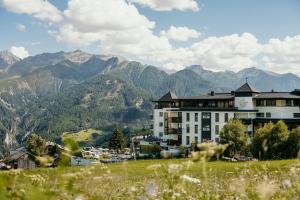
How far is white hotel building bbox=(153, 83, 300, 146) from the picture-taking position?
255 ft

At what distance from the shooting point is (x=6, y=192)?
3.27m

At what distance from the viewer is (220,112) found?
81688mm

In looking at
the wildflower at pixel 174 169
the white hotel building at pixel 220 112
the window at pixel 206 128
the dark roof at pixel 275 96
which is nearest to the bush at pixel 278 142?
the white hotel building at pixel 220 112

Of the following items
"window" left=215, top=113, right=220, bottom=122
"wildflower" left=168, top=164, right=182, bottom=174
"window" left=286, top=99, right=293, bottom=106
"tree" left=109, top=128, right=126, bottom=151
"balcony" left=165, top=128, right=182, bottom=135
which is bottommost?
"tree" left=109, top=128, right=126, bottom=151

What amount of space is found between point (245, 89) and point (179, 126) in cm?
1533

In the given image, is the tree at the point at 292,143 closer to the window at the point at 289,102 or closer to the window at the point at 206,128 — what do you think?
the window at the point at 289,102

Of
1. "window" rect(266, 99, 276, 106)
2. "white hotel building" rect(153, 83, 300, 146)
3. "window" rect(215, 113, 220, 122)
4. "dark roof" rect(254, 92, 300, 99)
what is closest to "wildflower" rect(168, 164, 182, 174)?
"white hotel building" rect(153, 83, 300, 146)

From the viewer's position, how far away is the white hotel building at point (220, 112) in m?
77.6

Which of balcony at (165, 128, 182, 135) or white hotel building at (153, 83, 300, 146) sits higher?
white hotel building at (153, 83, 300, 146)

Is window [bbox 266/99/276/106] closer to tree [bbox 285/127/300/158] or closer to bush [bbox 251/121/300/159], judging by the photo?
bush [bbox 251/121/300/159]

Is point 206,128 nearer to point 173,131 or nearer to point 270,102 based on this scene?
point 173,131

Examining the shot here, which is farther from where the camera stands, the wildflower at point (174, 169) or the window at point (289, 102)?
the window at point (289, 102)

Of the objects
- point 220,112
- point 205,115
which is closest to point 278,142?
point 220,112

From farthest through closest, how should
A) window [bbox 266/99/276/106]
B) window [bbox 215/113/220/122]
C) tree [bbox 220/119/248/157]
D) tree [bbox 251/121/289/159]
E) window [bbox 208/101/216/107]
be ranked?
window [bbox 208/101/216/107], window [bbox 215/113/220/122], window [bbox 266/99/276/106], tree [bbox 220/119/248/157], tree [bbox 251/121/289/159]
